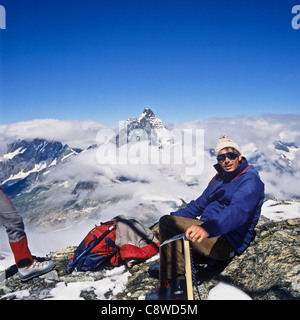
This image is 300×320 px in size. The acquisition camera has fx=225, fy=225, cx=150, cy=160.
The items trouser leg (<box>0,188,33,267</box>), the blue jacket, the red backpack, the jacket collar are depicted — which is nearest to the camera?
the blue jacket

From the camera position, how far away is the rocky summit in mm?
4668

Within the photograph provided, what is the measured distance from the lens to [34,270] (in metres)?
6.77

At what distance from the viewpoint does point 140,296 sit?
212 inches

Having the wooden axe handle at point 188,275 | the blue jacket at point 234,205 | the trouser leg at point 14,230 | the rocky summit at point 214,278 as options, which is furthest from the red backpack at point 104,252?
the wooden axe handle at point 188,275

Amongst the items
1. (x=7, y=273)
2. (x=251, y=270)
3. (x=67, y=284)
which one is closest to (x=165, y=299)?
(x=251, y=270)

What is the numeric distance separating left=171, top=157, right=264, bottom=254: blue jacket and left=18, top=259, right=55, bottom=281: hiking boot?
4.47 meters

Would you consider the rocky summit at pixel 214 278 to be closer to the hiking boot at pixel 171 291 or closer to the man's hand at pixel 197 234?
the hiking boot at pixel 171 291

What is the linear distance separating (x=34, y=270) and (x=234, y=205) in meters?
6.11

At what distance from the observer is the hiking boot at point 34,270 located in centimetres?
662

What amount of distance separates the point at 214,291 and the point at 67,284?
4.06 metres

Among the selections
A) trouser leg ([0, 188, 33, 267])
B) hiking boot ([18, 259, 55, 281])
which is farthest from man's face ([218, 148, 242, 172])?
hiking boot ([18, 259, 55, 281])

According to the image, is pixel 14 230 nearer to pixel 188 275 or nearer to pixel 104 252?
pixel 104 252

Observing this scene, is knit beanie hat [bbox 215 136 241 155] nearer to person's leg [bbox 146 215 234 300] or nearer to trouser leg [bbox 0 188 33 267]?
person's leg [bbox 146 215 234 300]
